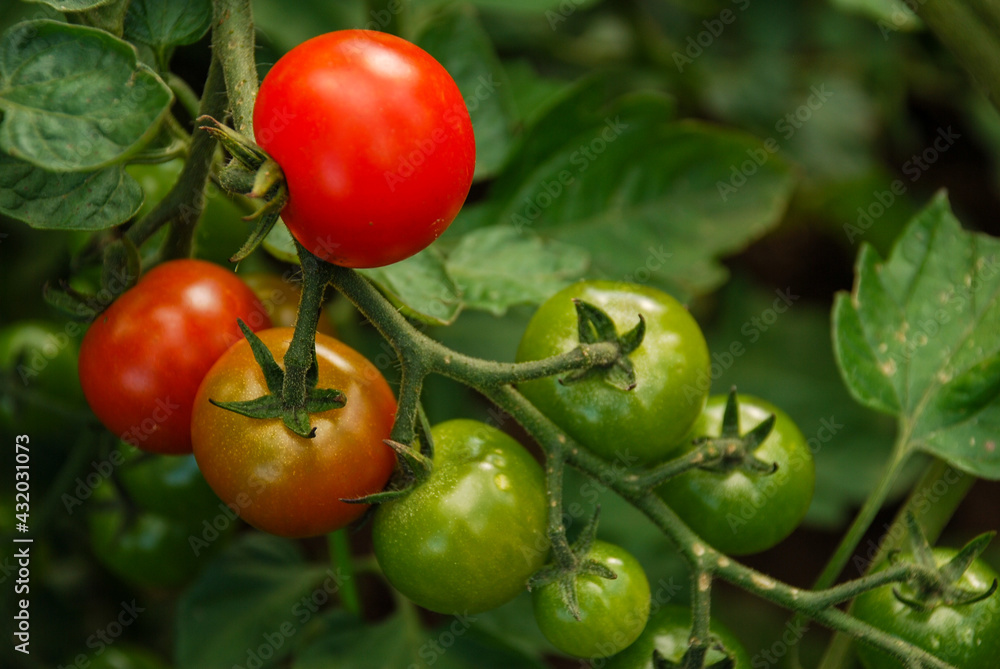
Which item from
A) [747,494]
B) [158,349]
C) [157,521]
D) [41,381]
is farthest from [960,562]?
[41,381]

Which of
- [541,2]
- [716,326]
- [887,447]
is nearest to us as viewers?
[541,2]

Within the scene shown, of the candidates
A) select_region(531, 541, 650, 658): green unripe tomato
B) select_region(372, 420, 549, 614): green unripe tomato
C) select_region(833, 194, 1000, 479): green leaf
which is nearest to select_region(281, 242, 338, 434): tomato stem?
select_region(372, 420, 549, 614): green unripe tomato

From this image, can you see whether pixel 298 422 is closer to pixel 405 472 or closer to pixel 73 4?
pixel 405 472

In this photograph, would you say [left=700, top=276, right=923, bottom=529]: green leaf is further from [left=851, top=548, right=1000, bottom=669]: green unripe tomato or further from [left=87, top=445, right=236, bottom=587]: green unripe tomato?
[left=87, top=445, right=236, bottom=587]: green unripe tomato

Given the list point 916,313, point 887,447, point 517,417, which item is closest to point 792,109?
point 887,447

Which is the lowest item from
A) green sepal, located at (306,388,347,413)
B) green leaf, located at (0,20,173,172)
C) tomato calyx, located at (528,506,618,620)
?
tomato calyx, located at (528,506,618,620)

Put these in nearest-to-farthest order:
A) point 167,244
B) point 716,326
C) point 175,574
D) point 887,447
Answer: point 167,244, point 175,574, point 887,447, point 716,326

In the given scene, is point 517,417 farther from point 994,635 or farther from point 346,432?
point 994,635
